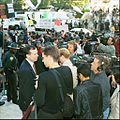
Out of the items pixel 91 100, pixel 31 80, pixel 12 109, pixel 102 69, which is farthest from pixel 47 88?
pixel 12 109

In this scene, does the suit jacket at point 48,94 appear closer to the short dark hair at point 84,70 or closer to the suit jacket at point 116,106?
the short dark hair at point 84,70

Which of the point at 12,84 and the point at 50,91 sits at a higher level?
the point at 50,91

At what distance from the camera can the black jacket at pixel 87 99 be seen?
474cm

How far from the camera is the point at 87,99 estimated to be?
475 cm

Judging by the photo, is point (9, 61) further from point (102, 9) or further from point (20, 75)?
point (102, 9)

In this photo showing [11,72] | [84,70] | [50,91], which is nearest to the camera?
[50,91]

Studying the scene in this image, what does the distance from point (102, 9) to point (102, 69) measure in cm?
2022

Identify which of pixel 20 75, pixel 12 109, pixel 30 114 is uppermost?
pixel 20 75

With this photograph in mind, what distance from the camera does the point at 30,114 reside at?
15.7 feet

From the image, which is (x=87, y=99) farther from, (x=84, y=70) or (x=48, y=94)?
(x=48, y=94)

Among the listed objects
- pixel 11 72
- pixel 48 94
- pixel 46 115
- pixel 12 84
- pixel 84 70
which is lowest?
pixel 12 84

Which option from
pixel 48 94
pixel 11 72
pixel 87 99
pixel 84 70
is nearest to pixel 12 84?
pixel 11 72

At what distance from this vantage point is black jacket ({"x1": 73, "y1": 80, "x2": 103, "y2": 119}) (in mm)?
4743

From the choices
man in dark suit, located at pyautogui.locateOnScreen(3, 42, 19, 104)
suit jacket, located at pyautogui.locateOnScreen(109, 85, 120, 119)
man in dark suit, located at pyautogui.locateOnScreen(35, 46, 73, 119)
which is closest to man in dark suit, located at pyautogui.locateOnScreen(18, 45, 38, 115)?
man in dark suit, located at pyautogui.locateOnScreen(35, 46, 73, 119)
